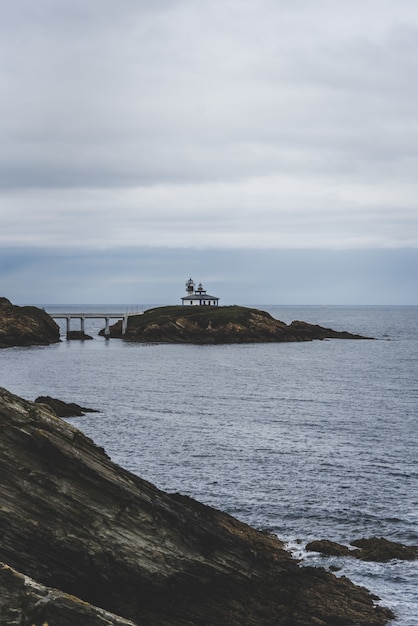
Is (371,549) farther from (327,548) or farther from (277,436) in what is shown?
(277,436)

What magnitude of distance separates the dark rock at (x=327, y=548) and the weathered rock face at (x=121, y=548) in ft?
16.6

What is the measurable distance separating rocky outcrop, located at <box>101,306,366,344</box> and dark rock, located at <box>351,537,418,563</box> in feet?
457

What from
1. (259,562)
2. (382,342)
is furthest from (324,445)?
(382,342)

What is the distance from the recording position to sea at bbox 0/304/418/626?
35.0 meters

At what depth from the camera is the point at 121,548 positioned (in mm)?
22141

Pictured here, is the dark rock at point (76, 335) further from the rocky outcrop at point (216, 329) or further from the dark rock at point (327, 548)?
the dark rock at point (327, 548)

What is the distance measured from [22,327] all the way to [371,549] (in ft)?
446

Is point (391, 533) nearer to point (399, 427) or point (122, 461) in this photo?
point (122, 461)

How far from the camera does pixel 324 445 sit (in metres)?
53.0

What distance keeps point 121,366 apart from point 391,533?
8255 centimetres

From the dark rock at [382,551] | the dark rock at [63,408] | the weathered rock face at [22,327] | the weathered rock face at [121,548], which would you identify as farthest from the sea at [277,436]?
the weathered rock face at [22,327]

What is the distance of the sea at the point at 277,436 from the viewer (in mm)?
34969

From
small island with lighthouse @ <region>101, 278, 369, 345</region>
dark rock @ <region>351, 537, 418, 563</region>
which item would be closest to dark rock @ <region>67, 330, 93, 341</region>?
small island with lighthouse @ <region>101, 278, 369, 345</region>

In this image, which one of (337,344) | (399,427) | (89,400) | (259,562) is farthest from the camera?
(337,344)
